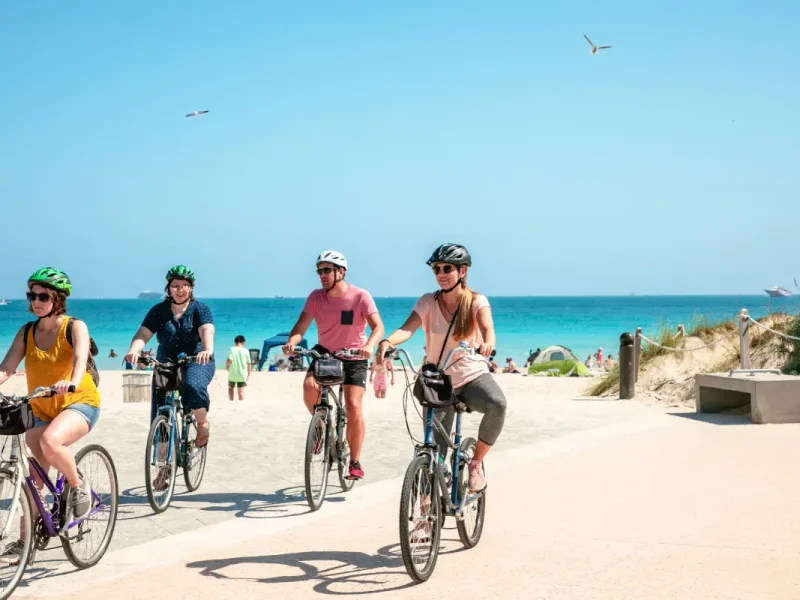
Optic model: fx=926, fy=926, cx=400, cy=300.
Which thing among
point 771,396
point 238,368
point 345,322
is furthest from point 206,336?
point 238,368

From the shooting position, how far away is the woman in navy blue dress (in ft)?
23.6

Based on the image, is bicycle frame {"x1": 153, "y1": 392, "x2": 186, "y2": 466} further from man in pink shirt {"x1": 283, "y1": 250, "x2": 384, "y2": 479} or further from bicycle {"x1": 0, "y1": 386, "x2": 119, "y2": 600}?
bicycle {"x1": 0, "y1": 386, "x2": 119, "y2": 600}

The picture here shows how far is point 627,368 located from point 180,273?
1055 centimetres

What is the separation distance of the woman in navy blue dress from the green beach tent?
23.7 meters

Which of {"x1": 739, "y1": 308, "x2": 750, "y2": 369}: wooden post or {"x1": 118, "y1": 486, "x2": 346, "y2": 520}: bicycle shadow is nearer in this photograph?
{"x1": 118, "y1": 486, "x2": 346, "y2": 520}: bicycle shadow

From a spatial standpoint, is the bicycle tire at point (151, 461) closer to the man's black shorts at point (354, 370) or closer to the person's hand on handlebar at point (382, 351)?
the man's black shorts at point (354, 370)

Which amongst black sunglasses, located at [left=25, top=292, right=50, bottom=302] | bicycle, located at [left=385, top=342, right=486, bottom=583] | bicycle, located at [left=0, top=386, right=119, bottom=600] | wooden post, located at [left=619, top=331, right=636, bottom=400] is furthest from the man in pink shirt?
wooden post, located at [left=619, top=331, right=636, bottom=400]

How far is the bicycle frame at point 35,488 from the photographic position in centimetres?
461

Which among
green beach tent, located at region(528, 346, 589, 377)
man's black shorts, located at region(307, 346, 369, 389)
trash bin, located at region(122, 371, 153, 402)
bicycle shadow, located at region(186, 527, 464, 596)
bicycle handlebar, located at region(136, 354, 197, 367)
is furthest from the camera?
green beach tent, located at region(528, 346, 589, 377)

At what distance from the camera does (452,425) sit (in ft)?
18.9

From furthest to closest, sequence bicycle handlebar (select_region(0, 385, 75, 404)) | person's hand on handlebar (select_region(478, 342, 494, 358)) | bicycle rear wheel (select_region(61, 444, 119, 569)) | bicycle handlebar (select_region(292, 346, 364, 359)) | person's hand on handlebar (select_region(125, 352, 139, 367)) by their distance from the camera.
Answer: bicycle handlebar (select_region(292, 346, 364, 359))
person's hand on handlebar (select_region(125, 352, 139, 367))
person's hand on handlebar (select_region(478, 342, 494, 358))
bicycle rear wheel (select_region(61, 444, 119, 569))
bicycle handlebar (select_region(0, 385, 75, 404))

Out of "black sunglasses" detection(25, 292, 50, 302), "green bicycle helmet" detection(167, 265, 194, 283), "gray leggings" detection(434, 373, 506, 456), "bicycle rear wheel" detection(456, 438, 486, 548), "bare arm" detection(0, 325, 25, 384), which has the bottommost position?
"bicycle rear wheel" detection(456, 438, 486, 548)

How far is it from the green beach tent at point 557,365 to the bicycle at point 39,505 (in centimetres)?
2547

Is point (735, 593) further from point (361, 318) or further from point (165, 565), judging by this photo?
point (361, 318)
